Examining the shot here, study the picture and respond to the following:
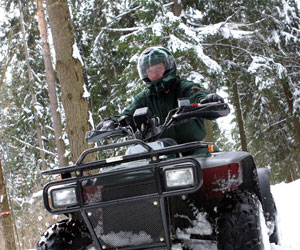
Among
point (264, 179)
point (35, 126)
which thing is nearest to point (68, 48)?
point (264, 179)

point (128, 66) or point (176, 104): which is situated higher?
point (128, 66)

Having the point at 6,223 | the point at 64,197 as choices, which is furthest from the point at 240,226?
the point at 6,223

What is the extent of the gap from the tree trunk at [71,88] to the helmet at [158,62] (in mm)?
3220

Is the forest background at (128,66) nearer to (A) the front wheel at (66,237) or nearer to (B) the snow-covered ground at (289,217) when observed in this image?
(B) the snow-covered ground at (289,217)

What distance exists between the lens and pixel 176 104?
4.29 meters

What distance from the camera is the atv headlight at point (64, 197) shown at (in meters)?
2.78

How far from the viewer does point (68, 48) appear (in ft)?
23.8

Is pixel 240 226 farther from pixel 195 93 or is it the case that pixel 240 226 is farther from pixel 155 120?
pixel 195 93

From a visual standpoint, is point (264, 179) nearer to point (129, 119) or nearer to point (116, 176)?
point (129, 119)

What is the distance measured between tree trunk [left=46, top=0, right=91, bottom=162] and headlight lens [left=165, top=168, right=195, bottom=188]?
4727mm

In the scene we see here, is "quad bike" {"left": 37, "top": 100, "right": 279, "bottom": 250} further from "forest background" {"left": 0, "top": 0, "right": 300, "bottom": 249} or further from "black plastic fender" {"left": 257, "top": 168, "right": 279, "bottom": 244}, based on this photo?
"forest background" {"left": 0, "top": 0, "right": 300, "bottom": 249}

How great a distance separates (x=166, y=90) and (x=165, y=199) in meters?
1.81

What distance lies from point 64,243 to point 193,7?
1268 centimetres

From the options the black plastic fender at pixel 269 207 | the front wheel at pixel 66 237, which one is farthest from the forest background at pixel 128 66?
the black plastic fender at pixel 269 207
